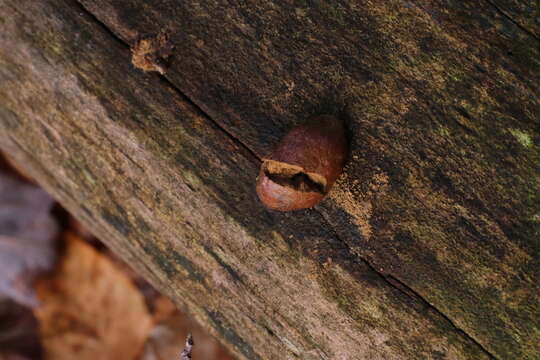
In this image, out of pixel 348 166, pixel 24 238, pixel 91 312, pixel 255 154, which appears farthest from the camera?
pixel 24 238

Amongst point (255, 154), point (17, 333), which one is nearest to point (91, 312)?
point (17, 333)

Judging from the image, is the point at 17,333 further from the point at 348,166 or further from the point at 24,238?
the point at 348,166

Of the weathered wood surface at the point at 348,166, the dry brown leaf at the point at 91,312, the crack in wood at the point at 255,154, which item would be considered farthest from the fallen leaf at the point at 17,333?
the crack in wood at the point at 255,154

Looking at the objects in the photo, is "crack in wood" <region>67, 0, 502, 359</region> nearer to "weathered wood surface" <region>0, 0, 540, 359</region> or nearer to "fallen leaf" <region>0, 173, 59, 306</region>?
"weathered wood surface" <region>0, 0, 540, 359</region>

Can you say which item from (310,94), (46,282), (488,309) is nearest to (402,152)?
(310,94)

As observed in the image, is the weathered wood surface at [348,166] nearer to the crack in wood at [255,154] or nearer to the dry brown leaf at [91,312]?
the crack in wood at [255,154]

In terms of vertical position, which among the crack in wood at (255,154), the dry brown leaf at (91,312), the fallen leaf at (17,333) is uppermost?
the crack in wood at (255,154)
